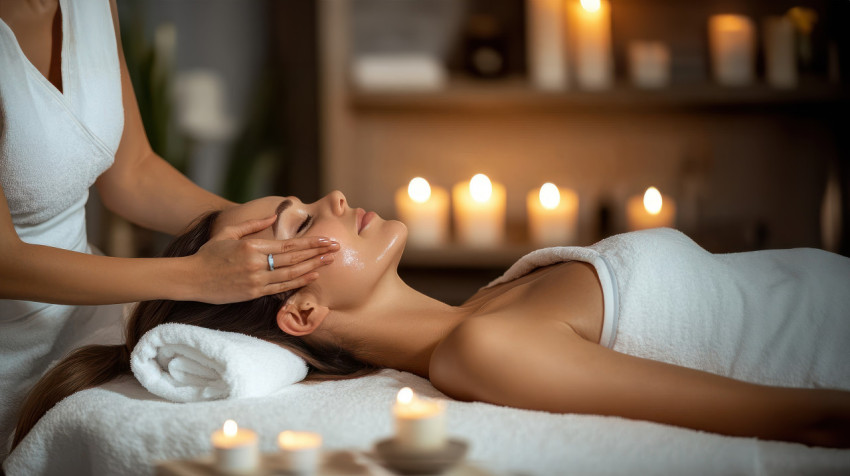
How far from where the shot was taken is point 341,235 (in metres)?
1.40

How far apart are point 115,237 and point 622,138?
1957 millimetres

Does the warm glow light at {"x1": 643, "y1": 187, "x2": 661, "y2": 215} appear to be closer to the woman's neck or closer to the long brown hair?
the woman's neck

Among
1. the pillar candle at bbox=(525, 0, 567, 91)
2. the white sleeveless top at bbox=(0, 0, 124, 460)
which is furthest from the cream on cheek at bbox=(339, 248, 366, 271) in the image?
the pillar candle at bbox=(525, 0, 567, 91)

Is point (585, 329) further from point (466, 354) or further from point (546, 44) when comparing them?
point (546, 44)

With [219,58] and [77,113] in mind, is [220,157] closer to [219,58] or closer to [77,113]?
[219,58]

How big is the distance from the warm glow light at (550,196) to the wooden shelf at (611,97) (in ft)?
1.16

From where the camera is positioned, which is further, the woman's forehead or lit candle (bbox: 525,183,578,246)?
lit candle (bbox: 525,183,578,246)

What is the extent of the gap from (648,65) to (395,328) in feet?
5.83

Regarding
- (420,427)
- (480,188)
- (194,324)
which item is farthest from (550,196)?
(420,427)

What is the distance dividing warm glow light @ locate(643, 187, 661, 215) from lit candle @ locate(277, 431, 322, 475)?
6.21 ft

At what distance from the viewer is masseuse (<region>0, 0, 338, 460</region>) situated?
1.25 m

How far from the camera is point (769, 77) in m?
2.77

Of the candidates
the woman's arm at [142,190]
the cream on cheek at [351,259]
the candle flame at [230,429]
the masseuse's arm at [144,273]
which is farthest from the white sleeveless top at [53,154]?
the candle flame at [230,429]

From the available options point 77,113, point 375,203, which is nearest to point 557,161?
Result: point 375,203
